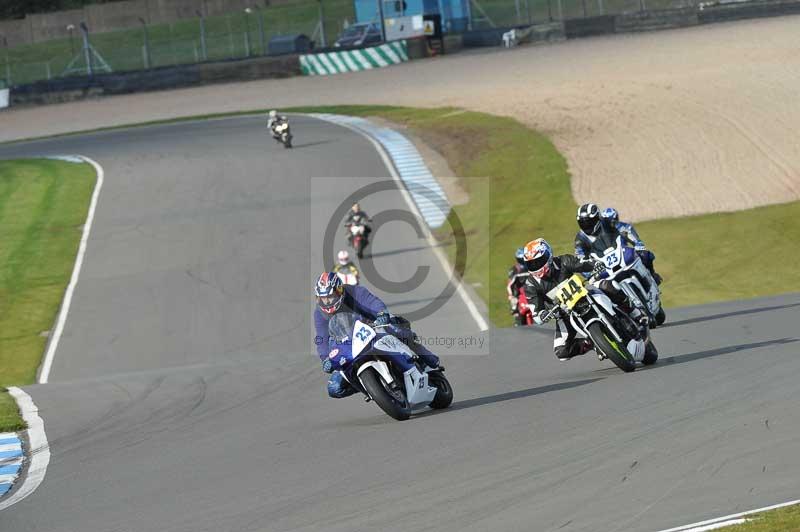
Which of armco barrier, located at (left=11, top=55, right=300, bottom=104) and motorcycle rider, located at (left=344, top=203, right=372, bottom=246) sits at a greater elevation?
armco barrier, located at (left=11, top=55, right=300, bottom=104)

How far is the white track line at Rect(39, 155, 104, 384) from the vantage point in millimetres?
22594

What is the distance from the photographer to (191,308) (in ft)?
84.2

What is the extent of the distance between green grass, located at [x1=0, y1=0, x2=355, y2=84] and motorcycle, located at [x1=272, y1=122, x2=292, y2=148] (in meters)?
23.7

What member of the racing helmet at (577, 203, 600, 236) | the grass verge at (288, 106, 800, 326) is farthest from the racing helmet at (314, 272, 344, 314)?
the grass verge at (288, 106, 800, 326)

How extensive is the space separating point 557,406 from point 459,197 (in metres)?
22.6

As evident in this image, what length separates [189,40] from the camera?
64.9m

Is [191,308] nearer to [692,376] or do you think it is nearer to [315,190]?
[315,190]

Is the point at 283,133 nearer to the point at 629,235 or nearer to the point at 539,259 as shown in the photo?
the point at 629,235

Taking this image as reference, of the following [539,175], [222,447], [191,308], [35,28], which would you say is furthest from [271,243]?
[35,28]

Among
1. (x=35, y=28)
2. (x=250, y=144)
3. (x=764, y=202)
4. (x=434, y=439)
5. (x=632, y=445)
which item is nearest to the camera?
(x=632, y=445)

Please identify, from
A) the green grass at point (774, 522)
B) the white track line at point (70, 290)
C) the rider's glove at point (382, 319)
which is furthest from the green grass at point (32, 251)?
the green grass at point (774, 522)

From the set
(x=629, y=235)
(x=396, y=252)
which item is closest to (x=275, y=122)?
(x=396, y=252)

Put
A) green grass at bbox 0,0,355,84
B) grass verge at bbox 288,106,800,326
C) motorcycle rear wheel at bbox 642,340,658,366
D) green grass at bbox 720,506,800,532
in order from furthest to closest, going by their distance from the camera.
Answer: green grass at bbox 0,0,355,84 < grass verge at bbox 288,106,800,326 < motorcycle rear wheel at bbox 642,340,658,366 < green grass at bbox 720,506,800,532

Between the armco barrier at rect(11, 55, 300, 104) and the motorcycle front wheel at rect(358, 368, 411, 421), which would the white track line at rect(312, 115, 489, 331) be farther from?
the armco barrier at rect(11, 55, 300, 104)
